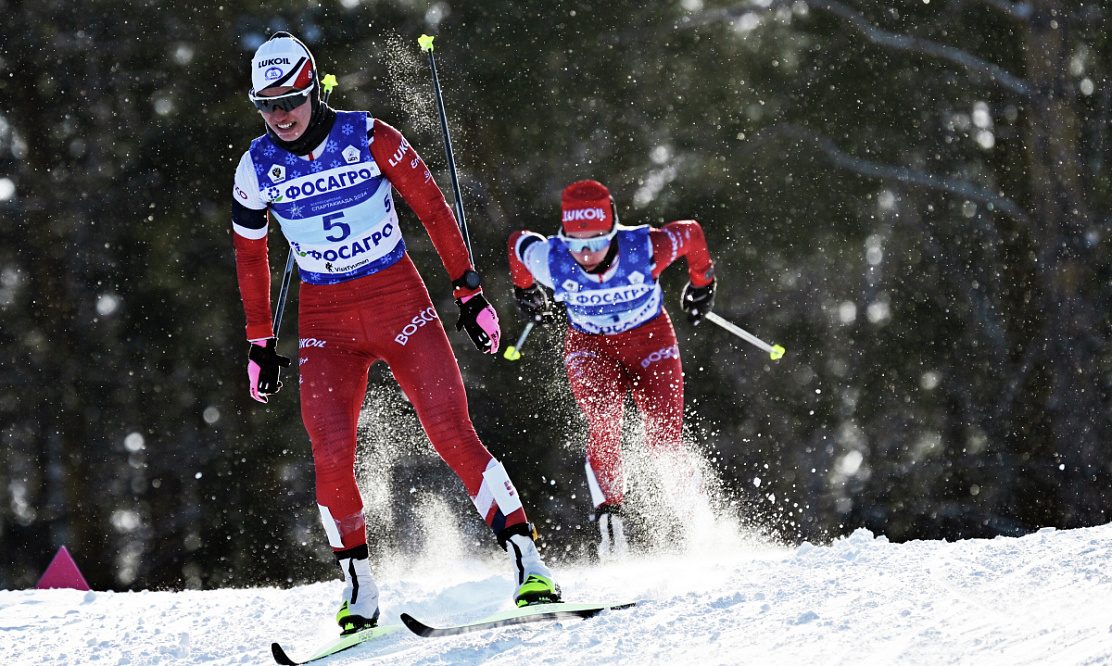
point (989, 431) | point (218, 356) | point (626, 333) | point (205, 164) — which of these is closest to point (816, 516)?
point (989, 431)

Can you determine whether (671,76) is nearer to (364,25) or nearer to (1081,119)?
(364,25)

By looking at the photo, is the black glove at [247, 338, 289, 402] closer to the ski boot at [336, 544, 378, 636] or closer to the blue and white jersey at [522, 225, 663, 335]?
the ski boot at [336, 544, 378, 636]

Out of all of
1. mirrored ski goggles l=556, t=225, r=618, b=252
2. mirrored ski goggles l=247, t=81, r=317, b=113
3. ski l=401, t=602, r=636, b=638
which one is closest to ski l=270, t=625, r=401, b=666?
ski l=401, t=602, r=636, b=638

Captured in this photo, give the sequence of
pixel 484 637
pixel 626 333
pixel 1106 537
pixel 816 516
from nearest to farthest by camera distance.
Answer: pixel 484 637 < pixel 1106 537 < pixel 626 333 < pixel 816 516

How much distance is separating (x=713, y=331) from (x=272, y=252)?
482 centimetres

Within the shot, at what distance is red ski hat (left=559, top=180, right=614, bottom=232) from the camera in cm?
444

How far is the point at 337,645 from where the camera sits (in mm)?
3318

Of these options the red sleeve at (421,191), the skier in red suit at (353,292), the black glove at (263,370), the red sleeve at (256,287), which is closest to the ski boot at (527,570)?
the skier in red suit at (353,292)

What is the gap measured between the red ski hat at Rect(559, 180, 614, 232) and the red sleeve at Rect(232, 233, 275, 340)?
127 centimetres

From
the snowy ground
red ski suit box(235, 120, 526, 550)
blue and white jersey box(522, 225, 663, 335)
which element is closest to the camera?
the snowy ground

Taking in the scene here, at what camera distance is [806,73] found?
13008 millimetres

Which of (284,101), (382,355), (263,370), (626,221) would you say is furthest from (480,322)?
(626,221)

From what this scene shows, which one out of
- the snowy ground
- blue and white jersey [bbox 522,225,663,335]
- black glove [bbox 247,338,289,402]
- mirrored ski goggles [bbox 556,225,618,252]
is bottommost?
the snowy ground

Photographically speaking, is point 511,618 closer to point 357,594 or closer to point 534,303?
point 357,594
